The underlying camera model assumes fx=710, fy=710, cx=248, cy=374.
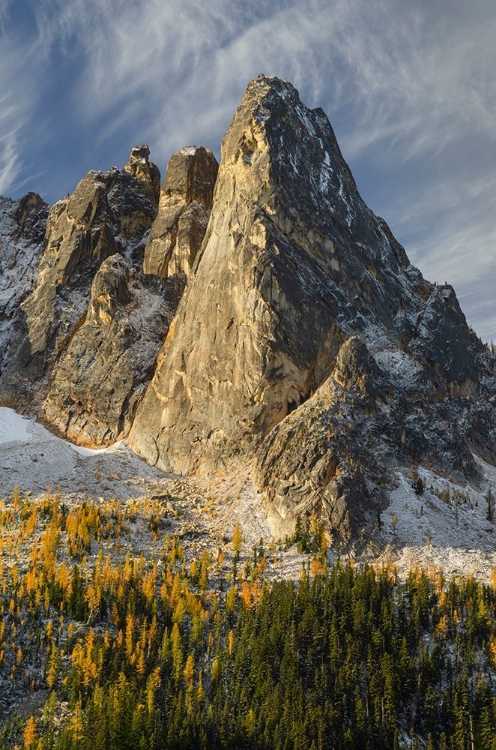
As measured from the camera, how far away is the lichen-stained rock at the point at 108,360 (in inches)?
5389

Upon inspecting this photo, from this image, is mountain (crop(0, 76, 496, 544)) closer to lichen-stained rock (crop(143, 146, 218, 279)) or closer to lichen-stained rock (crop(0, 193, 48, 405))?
lichen-stained rock (crop(143, 146, 218, 279))

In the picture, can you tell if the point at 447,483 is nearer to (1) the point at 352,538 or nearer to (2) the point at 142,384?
(1) the point at 352,538

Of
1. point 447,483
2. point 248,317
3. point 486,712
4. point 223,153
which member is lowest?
point 486,712

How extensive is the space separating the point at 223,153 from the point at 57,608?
96.9 meters

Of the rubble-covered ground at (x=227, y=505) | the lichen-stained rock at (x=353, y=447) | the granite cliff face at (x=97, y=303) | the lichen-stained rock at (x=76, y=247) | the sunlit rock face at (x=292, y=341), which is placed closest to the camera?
the rubble-covered ground at (x=227, y=505)

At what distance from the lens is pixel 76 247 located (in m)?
157

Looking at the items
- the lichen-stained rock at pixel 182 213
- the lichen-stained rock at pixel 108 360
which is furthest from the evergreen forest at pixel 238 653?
the lichen-stained rock at pixel 182 213

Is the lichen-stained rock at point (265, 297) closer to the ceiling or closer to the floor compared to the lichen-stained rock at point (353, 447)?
closer to the ceiling

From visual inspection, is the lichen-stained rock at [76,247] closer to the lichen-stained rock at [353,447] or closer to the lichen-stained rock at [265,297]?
the lichen-stained rock at [265,297]

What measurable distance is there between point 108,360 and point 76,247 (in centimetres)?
3165

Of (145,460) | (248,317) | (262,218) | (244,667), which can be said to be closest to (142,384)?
(145,460)

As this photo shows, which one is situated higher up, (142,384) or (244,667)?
(142,384)

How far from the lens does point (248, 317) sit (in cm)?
12200

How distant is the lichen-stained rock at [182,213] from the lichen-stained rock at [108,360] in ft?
26.1
